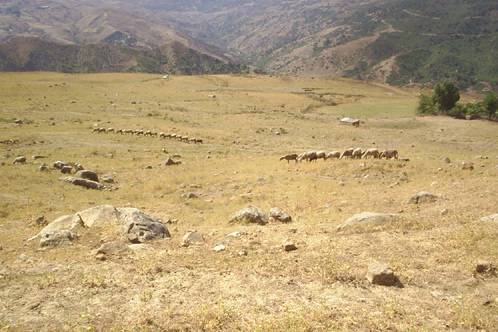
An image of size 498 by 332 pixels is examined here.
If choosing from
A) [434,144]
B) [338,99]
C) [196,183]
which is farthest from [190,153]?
[338,99]

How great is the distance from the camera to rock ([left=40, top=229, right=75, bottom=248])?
12711mm

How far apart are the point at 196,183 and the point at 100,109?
3228cm

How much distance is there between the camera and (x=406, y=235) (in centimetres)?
1287

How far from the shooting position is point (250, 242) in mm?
12727

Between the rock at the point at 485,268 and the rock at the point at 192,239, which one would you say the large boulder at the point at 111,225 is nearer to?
the rock at the point at 192,239

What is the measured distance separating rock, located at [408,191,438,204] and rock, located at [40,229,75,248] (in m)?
12.1

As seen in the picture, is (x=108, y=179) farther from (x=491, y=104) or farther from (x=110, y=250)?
(x=491, y=104)

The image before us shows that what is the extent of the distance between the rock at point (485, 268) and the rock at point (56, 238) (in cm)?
1085

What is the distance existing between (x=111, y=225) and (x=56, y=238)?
5.30 feet

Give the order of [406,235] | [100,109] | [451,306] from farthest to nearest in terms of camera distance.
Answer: [100,109], [406,235], [451,306]

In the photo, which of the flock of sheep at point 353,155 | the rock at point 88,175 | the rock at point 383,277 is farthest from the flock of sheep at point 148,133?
the rock at point 383,277

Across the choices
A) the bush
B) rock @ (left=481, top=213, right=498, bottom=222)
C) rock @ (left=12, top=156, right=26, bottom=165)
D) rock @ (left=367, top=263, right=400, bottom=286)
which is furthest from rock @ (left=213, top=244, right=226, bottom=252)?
the bush

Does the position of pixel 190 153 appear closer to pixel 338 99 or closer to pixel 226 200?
pixel 226 200

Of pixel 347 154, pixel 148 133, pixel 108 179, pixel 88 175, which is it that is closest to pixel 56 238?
pixel 108 179
